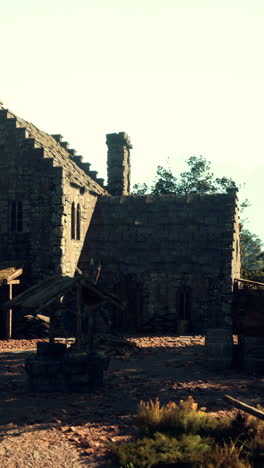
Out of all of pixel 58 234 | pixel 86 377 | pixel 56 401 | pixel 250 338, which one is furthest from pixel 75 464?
pixel 58 234

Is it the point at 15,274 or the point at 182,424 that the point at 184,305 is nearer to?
the point at 15,274

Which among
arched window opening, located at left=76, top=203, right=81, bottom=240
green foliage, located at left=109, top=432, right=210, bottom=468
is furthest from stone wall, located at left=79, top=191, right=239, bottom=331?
green foliage, located at left=109, top=432, right=210, bottom=468

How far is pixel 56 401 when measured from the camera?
460 inches

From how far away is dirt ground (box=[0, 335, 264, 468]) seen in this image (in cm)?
869

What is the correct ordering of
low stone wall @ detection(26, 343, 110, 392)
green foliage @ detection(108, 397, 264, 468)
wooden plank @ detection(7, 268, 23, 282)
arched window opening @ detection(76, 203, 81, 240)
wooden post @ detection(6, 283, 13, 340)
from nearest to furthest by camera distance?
green foliage @ detection(108, 397, 264, 468) < low stone wall @ detection(26, 343, 110, 392) < wooden plank @ detection(7, 268, 23, 282) < wooden post @ detection(6, 283, 13, 340) < arched window opening @ detection(76, 203, 81, 240)

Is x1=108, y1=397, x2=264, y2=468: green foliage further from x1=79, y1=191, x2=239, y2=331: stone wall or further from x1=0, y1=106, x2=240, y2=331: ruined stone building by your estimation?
x1=79, y1=191, x2=239, y2=331: stone wall

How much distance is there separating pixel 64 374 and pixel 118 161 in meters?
17.0

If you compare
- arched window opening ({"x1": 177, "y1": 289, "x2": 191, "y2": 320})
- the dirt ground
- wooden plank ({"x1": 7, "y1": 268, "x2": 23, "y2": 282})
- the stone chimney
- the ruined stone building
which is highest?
the stone chimney

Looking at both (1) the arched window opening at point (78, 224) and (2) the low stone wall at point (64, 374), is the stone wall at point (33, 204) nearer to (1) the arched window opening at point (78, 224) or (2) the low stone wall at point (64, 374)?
(1) the arched window opening at point (78, 224)

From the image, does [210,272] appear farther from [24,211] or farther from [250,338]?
[24,211]

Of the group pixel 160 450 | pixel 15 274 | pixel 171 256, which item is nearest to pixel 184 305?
pixel 171 256

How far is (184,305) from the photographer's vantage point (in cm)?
2209

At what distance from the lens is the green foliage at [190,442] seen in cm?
763

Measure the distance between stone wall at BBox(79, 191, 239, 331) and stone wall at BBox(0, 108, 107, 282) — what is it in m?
1.94
